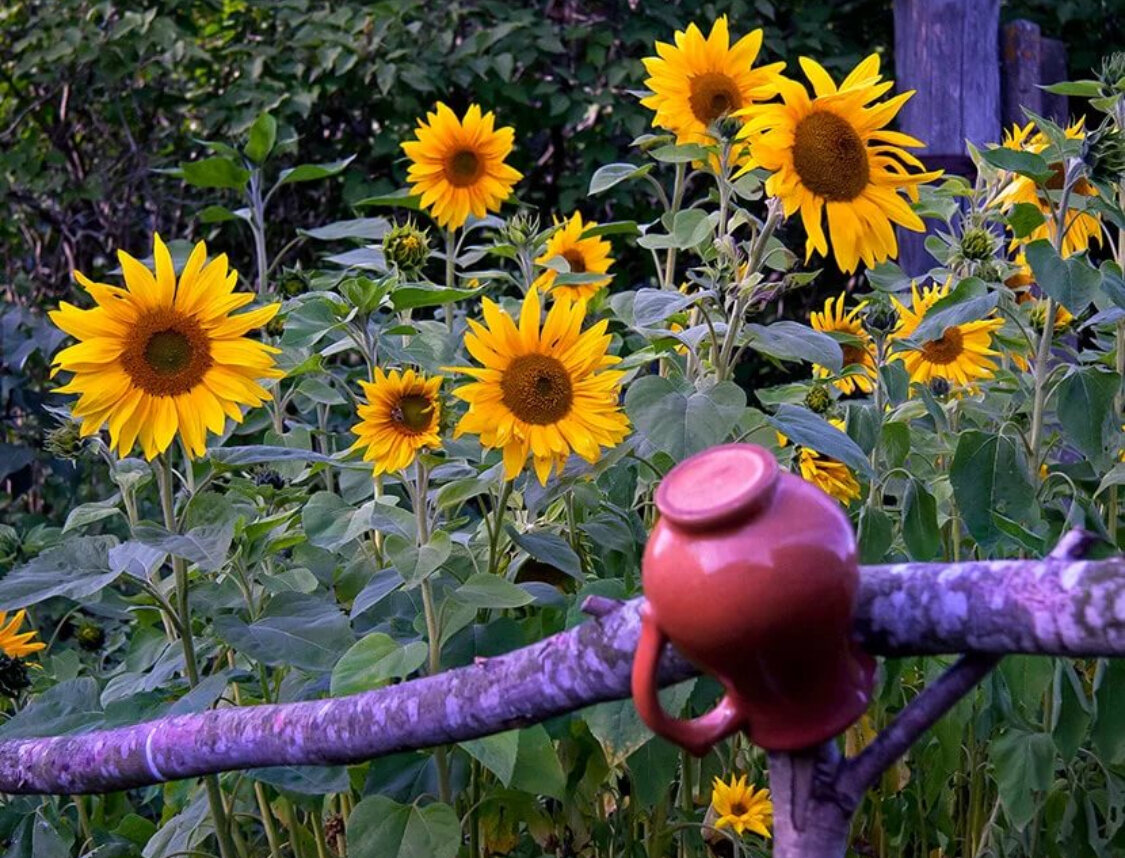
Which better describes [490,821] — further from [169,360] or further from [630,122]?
[630,122]

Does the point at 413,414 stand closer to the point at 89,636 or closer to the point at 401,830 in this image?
the point at 401,830

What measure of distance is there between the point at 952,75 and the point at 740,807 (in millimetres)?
2498

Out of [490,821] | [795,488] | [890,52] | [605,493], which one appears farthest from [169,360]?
[890,52]

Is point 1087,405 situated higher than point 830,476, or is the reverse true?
point 830,476

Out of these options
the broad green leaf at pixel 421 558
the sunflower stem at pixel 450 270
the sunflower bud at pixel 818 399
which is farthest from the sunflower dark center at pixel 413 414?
the sunflower bud at pixel 818 399

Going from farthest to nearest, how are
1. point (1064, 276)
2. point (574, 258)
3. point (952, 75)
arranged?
point (952, 75) < point (574, 258) < point (1064, 276)

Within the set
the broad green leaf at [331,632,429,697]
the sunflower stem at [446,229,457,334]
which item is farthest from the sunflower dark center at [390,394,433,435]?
the sunflower stem at [446,229,457,334]

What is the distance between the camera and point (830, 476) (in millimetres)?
1731

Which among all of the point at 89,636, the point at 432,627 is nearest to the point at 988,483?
the point at 432,627

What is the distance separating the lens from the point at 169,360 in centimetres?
139

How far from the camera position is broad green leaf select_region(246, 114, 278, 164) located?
78.9 inches

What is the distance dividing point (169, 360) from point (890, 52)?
13.0 ft

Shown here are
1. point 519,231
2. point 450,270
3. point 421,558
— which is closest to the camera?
point 421,558

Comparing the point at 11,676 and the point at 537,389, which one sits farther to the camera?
the point at 11,676
